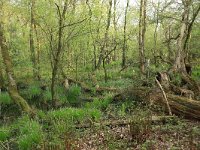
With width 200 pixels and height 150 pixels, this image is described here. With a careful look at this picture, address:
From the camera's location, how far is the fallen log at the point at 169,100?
799 cm

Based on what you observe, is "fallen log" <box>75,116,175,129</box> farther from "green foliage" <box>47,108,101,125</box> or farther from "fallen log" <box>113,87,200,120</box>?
"green foliage" <box>47,108,101,125</box>

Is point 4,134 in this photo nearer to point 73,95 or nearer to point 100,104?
point 100,104

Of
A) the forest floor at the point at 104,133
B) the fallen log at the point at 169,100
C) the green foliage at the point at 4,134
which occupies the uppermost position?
the fallen log at the point at 169,100

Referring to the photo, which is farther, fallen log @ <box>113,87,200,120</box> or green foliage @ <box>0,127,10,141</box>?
green foliage @ <box>0,127,10,141</box>

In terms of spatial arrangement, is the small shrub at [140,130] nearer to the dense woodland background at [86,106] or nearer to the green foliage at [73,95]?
the dense woodland background at [86,106]

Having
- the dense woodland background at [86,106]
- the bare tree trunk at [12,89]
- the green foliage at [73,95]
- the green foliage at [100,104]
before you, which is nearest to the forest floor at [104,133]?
the dense woodland background at [86,106]

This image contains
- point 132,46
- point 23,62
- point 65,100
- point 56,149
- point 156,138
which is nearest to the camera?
point 56,149

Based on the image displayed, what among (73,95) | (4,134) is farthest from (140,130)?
(73,95)

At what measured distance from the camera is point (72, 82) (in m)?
16.1

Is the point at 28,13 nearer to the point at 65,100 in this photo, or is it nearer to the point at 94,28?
the point at 94,28

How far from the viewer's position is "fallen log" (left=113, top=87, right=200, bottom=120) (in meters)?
7.99

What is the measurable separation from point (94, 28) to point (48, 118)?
24.1 ft

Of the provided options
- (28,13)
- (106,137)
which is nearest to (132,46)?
(28,13)

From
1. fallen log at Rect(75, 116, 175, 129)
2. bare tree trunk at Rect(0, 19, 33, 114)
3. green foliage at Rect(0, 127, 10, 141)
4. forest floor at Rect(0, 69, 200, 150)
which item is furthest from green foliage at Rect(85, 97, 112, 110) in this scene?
green foliage at Rect(0, 127, 10, 141)
